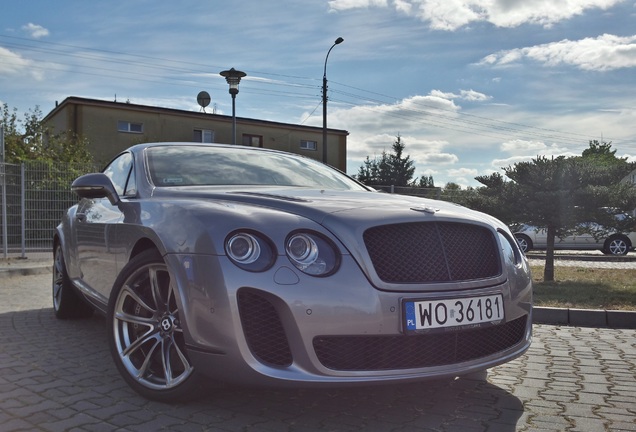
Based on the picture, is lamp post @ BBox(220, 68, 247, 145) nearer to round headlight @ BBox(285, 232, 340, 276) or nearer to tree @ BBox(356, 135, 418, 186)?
round headlight @ BBox(285, 232, 340, 276)

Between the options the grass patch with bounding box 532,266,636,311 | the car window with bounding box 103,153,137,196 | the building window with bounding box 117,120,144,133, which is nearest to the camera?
the car window with bounding box 103,153,137,196

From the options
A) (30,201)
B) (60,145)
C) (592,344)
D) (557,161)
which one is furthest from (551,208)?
(60,145)

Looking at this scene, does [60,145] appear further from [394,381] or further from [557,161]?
[394,381]

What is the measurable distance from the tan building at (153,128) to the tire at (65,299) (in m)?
19.0

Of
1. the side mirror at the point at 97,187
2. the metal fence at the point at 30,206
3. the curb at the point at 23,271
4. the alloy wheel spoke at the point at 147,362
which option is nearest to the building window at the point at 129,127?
the metal fence at the point at 30,206

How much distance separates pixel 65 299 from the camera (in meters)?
5.36

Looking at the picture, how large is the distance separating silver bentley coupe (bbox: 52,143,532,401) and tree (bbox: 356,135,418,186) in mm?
50313

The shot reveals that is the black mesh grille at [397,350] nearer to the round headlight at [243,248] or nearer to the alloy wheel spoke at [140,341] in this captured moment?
the round headlight at [243,248]

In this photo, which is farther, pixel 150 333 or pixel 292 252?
pixel 150 333

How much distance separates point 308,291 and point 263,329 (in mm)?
264

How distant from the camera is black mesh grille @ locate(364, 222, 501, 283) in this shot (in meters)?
2.71

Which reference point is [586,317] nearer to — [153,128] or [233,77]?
[233,77]

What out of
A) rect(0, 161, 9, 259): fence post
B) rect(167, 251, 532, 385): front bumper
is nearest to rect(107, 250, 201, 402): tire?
rect(167, 251, 532, 385): front bumper

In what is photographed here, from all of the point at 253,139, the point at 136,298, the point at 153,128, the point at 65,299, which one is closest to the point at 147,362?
the point at 136,298
